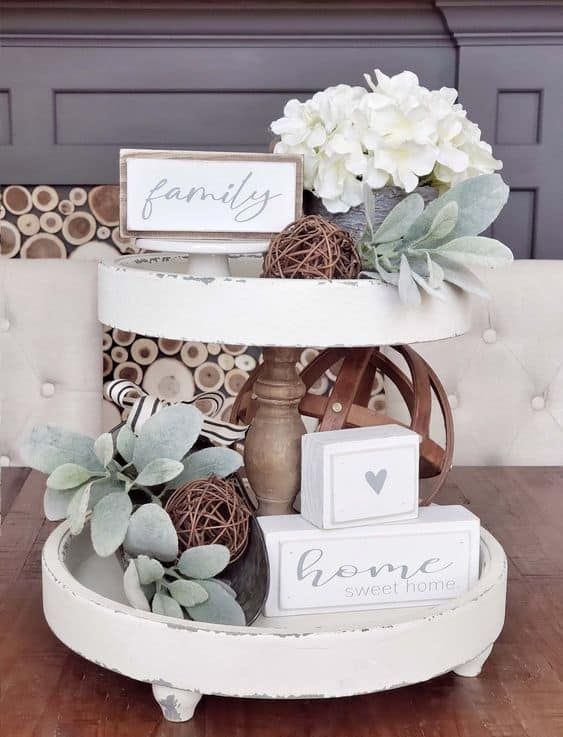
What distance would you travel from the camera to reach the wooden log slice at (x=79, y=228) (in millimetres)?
1849

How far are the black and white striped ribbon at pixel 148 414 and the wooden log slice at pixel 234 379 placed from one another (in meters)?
0.85

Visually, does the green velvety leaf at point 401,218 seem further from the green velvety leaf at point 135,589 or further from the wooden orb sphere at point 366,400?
the green velvety leaf at point 135,589

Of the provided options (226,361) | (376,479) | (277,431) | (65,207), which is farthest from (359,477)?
(65,207)

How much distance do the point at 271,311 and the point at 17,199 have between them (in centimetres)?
126

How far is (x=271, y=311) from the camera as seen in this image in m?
0.73

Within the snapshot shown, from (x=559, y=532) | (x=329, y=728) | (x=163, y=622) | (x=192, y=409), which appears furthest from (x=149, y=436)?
(x=559, y=532)

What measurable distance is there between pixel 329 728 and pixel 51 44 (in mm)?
1475

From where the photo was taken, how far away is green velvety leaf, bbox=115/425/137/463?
778 mm

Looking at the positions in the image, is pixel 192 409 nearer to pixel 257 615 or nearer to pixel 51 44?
pixel 257 615

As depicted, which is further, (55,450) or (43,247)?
(43,247)

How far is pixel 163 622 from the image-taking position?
27.2 inches

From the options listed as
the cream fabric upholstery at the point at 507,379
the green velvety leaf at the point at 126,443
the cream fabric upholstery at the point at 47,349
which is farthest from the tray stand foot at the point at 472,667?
the cream fabric upholstery at the point at 47,349

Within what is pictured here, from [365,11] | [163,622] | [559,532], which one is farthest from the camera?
[365,11]

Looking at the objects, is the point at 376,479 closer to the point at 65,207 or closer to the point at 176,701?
the point at 176,701
